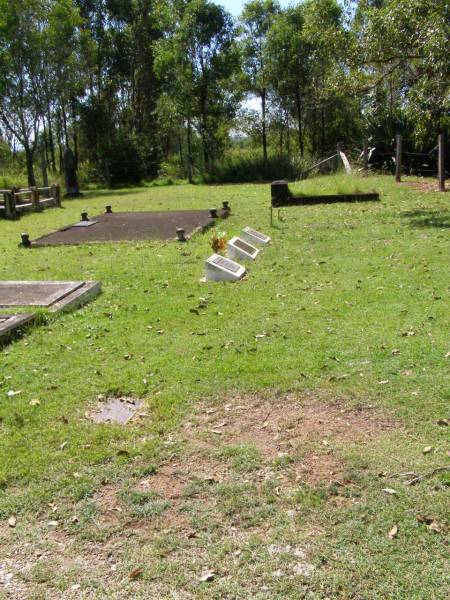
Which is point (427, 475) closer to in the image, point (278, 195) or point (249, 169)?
point (278, 195)

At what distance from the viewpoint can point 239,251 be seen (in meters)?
9.01

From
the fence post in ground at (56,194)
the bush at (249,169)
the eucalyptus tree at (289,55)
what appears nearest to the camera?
the fence post in ground at (56,194)

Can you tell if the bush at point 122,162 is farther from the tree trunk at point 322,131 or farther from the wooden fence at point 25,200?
the tree trunk at point 322,131

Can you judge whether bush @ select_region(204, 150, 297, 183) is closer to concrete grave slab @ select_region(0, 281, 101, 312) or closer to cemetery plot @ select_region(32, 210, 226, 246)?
cemetery plot @ select_region(32, 210, 226, 246)

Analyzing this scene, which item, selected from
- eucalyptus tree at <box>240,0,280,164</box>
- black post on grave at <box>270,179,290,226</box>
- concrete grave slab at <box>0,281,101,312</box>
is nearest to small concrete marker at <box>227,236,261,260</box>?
concrete grave slab at <box>0,281,101,312</box>

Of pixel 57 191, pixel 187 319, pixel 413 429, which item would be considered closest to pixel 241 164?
pixel 57 191

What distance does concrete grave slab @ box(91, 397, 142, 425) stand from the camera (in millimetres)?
4062

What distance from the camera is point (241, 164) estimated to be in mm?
30312

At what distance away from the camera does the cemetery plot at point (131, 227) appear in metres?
12.1

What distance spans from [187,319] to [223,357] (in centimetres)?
133

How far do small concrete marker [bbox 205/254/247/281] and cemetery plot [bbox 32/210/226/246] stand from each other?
392cm

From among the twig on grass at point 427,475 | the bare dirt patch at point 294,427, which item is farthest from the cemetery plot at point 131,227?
the twig on grass at point 427,475

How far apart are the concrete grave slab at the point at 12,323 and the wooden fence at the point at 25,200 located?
477 inches

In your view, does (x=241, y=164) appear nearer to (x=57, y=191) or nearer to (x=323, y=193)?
(x=57, y=191)
